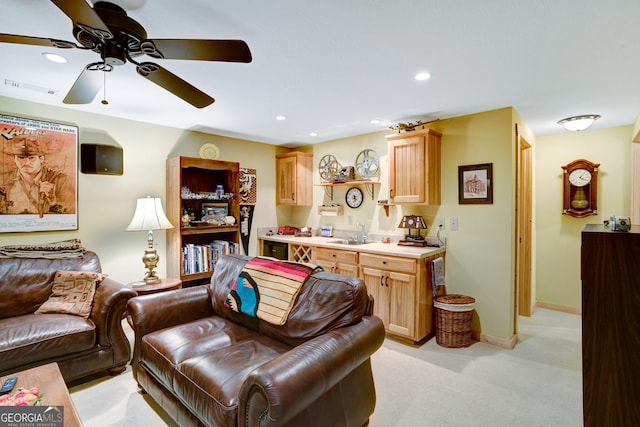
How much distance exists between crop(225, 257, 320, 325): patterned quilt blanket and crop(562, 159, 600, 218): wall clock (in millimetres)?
3650

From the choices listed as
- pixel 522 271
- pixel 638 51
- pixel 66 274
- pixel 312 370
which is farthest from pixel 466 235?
pixel 66 274

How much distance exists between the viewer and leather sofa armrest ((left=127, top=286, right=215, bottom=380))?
2156 millimetres

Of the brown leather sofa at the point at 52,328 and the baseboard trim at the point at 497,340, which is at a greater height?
the brown leather sofa at the point at 52,328

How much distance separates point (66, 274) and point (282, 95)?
95.9 inches

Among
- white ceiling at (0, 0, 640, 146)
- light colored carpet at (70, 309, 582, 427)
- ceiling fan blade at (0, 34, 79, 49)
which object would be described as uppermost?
white ceiling at (0, 0, 640, 146)

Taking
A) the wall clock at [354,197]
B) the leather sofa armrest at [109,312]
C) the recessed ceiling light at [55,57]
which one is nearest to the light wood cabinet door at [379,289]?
the wall clock at [354,197]

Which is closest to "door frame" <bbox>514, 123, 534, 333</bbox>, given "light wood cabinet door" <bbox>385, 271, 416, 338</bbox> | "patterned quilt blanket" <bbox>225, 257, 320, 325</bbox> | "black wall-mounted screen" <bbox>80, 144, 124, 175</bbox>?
"light wood cabinet door" <bbox>385, 271, 416, 338</bbox>

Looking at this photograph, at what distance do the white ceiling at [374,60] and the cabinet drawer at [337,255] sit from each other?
153 centimetres

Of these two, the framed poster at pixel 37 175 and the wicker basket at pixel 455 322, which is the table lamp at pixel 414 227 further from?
the framed poster at pixel 37 175

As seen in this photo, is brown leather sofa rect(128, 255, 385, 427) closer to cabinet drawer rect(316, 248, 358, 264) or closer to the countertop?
the countertop

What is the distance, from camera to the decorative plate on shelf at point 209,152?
13.3 ft

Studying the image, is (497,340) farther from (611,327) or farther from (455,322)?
(611,327)

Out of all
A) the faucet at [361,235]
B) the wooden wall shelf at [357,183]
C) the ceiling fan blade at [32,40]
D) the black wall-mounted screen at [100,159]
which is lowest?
the faucet at [361,235]

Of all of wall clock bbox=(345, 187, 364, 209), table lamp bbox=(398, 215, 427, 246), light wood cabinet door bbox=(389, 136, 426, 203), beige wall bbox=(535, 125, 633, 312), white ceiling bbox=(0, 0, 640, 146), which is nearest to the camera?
white ceiling bbox=(0, 0, 640, 146)
